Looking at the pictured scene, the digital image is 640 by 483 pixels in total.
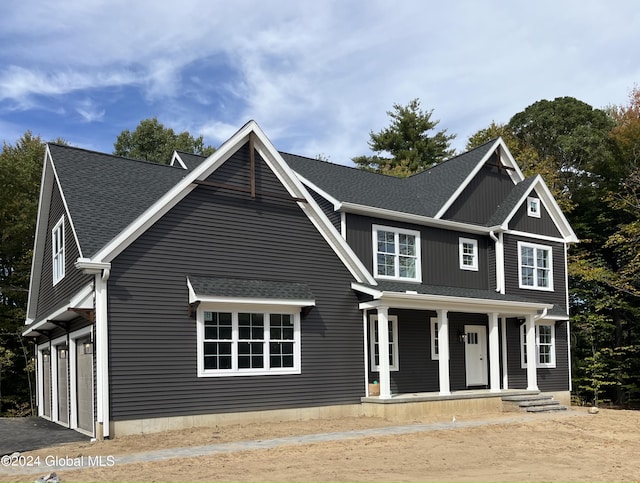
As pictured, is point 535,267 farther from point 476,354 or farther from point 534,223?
point 476,354

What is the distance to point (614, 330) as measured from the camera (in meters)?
35.3

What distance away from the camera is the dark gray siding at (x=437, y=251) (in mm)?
20219

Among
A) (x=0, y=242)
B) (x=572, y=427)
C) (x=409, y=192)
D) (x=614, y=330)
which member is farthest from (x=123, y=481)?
(x=614, y=330)

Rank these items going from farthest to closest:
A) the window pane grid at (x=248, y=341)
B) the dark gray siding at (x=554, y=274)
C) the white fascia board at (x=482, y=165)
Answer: the dark gray siding at (x=554, y=274), the white fascia board at (x=482, y=165), the window pane grid at (x=248, y=341)

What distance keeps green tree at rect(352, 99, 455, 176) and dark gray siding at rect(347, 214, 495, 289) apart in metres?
22.9

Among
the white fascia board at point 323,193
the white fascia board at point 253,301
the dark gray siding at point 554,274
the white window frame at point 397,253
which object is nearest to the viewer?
the white fascia board at point 253,301

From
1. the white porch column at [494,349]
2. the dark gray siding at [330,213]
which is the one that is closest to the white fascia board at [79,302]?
the dark gray siding at [330,213]

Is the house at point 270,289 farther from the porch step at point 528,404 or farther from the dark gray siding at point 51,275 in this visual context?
the porch step at point 528,404

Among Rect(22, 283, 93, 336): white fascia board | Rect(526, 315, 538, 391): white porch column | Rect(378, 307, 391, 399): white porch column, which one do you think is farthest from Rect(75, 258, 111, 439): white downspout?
Rect(526, 315, 538, 391): white porch column

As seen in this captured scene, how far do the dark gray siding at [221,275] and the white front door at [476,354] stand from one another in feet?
18.5

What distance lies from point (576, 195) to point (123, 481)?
1313 inches

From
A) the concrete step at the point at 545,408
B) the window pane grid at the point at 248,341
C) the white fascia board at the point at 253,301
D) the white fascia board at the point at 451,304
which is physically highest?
the white fascia board at the point at 253,301

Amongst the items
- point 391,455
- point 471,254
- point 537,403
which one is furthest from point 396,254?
point 391,455

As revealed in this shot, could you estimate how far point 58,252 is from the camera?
18031mm
